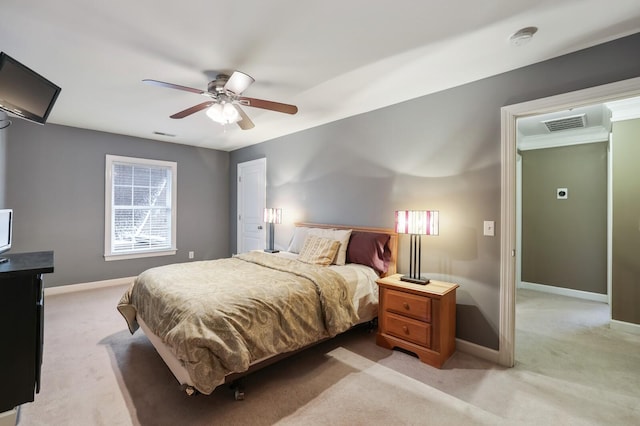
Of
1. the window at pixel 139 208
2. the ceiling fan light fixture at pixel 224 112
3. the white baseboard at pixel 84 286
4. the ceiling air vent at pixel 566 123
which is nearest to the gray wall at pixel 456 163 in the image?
the ceiling fan light fixture at pixel 224 112

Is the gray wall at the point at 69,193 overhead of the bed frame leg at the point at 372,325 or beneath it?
overhead

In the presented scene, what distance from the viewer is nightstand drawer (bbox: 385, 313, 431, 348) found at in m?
2.52

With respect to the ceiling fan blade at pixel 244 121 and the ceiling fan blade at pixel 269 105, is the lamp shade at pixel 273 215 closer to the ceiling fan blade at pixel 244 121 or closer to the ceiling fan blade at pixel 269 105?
the ceiling fan blade at pixel 244 121

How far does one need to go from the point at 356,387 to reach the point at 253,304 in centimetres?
98

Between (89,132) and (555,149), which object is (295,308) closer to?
(89,132)

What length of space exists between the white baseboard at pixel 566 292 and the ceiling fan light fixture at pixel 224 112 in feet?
17.1

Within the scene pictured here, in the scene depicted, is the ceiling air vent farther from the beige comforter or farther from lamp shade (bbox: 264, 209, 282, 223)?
lamp shade (bbox: 264, 209, 282, 223)

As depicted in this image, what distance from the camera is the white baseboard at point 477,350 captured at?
256cm

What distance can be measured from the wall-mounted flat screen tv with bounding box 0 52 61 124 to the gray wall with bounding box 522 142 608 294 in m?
6.19

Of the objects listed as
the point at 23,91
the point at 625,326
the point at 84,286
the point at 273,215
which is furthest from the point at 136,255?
the point at 625,326

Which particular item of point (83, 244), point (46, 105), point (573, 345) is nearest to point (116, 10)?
point (46, 105)

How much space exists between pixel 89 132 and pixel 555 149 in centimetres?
734

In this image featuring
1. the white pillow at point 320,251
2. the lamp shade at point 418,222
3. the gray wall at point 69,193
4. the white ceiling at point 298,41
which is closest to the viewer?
the white ceiling at point 298,41

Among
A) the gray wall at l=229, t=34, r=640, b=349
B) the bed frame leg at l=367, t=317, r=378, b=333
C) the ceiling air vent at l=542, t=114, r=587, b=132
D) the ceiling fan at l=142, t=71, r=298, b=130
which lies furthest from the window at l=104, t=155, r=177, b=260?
the ceiling air vent at l=542, t=114, r=587, b=132
